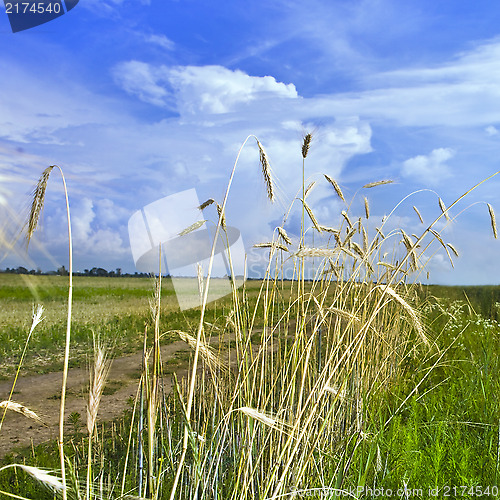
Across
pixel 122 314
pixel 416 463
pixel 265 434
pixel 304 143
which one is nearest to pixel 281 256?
pixel 304 143

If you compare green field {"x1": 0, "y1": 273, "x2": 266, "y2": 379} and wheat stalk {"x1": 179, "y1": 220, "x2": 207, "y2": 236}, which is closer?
wheat stalk {"x1": 179, "y1": 220, "x2": 207, "y2": 236}

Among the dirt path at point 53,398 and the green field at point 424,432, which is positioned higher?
the green field at point 424,432

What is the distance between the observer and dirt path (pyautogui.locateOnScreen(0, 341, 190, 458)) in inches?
153

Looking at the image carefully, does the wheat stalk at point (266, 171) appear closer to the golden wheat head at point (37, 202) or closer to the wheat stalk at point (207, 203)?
the wheat stalk at point (207, 203)

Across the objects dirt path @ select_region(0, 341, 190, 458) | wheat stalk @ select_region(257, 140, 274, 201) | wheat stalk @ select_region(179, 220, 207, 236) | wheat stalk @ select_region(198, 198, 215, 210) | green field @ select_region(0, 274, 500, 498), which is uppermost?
wheat stalk @ select_region(257, 140, 274, 201)

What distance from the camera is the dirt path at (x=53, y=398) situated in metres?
3.89

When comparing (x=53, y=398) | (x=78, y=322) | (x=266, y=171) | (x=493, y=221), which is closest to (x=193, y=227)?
(x=266, y=171)

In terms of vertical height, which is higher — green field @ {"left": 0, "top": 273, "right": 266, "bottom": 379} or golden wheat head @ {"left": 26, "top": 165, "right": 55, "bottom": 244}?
golden wheat head @ {"left": 26, "top": 165, "right": 55, "bottom": 244}

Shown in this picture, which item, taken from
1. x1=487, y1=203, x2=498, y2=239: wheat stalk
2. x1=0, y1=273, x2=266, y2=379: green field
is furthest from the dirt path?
x1=487, y1=203, x2=498, y2=239: wheat stalk

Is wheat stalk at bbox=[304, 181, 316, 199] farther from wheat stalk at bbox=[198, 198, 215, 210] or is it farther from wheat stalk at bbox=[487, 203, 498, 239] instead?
wheat stalk at bbox=[487, 203, 498, 239]

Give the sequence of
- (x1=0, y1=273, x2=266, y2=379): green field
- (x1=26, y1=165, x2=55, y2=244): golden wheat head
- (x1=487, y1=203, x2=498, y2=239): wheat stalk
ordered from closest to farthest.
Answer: (x1=26, y1=165, x2=55, y2=244): golden wheat head → (x1=487, y1=203, x2=498, y2=239): wheat stalk → (x1=0, y1=273, x2=266, y2=379): green field

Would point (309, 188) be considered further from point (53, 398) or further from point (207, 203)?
point (53, 398)

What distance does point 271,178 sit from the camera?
1.78 m

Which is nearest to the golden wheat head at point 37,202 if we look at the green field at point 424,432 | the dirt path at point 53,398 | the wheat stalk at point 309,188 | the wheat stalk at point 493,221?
the green field at point 424,432
